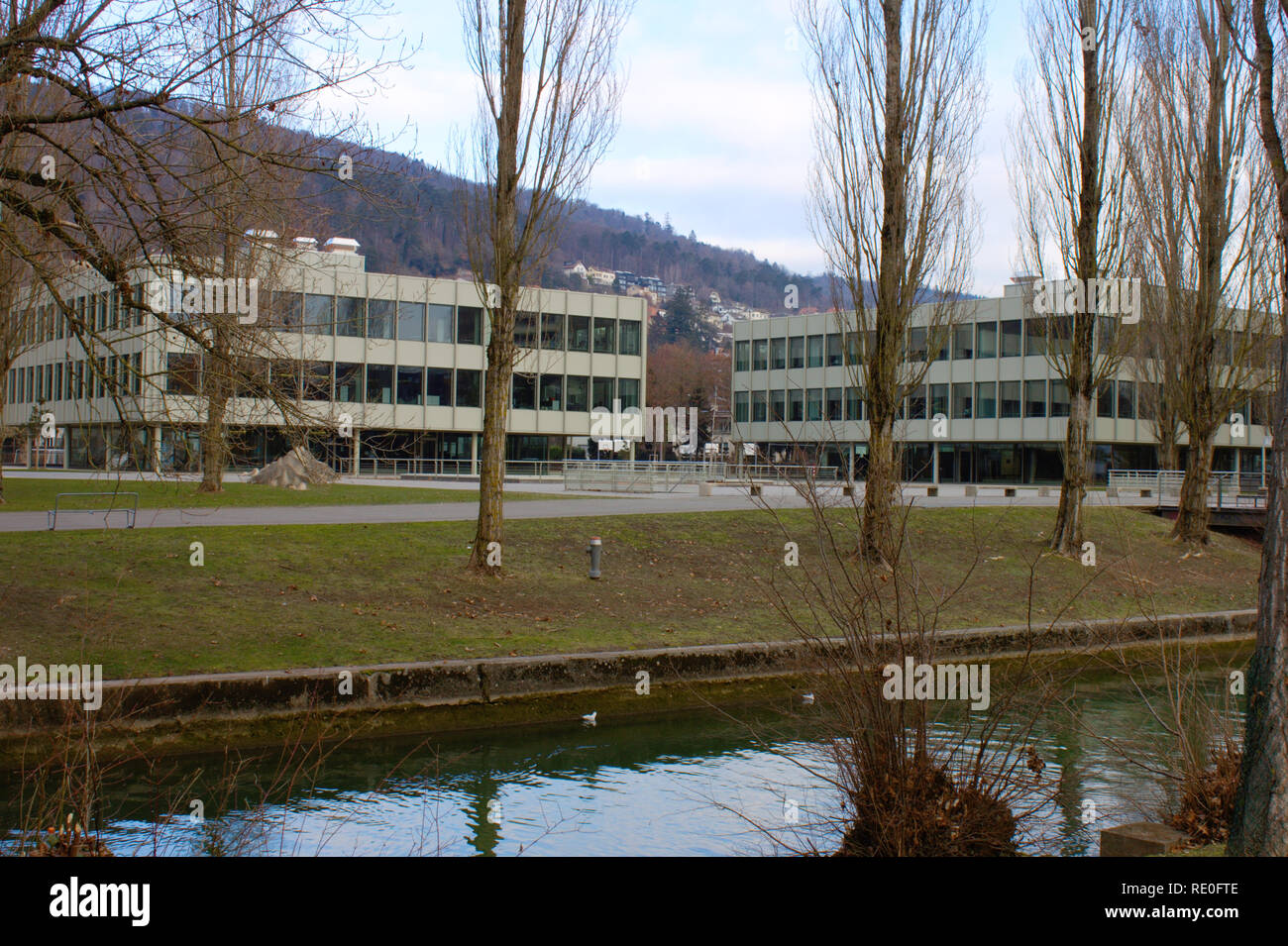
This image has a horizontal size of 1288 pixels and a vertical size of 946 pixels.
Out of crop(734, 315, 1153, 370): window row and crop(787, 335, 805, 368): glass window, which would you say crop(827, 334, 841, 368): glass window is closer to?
crop(734, 315, 1153, 370): window row

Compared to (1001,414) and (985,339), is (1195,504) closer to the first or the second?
(1001,414)

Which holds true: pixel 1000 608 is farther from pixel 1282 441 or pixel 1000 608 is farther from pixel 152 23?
pixel 152 23

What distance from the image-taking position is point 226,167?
8180 mm

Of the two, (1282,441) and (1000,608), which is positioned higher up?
(1282,441)

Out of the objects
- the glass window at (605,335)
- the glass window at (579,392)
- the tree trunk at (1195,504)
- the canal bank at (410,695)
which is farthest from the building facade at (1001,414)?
the canal bank at (410,695)

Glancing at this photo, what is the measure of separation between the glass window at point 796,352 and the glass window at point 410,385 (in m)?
30.7

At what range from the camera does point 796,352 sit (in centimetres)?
8031

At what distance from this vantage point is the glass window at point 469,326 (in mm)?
60750

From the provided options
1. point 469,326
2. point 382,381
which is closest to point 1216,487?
point 469,326

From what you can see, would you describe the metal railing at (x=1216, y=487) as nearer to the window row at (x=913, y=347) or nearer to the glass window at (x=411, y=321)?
the window row at (x=913, y=347)

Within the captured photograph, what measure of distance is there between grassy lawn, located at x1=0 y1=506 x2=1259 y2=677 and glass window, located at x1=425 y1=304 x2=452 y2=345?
A: 39214mm
